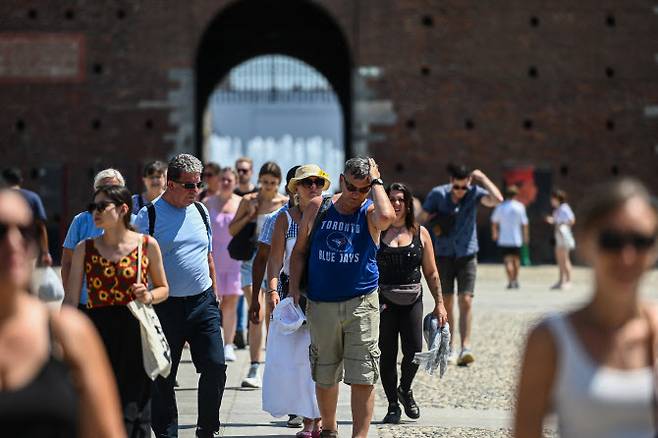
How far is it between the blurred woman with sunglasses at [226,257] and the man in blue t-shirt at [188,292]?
3396 mm

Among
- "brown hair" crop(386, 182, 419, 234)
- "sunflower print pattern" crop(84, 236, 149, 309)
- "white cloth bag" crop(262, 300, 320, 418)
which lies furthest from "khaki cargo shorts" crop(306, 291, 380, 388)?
"brown hair" crop(386, 182, 419, 234)

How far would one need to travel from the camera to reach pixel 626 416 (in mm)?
3002

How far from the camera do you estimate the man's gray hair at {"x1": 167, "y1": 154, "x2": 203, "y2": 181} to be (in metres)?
6.65

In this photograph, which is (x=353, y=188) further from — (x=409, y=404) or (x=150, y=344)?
(x=409, y=404)

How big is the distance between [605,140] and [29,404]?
22.0 meters

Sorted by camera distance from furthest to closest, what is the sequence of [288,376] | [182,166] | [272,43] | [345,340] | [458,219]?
[272,43], [458,219], [288,376], [182,166], [345,340]

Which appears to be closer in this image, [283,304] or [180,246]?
[180,246]

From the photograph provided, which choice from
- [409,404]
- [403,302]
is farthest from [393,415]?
[403,302]

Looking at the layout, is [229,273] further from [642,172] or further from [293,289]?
[642,172]

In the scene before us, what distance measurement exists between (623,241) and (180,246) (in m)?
3.89

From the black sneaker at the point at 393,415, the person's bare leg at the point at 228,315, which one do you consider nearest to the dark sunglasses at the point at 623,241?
the black sneaker at the point at 393,415

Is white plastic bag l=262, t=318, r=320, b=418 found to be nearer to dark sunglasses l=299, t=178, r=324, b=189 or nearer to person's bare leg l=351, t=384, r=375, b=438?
dark sunglasses l=299, t=178, r=324, b=189

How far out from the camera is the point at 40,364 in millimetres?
2906

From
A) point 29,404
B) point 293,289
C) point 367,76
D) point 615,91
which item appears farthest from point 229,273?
point 615,91
